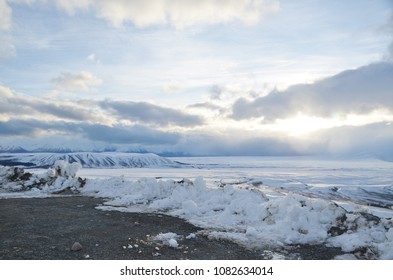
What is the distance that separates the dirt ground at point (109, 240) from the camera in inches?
348

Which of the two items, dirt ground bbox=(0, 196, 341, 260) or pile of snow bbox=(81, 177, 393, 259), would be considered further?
pile of snow bbox=(81, 177, 393, 259)

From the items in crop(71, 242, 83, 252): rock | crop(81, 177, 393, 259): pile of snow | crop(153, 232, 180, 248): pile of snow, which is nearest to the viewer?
crop(71, 242, 83, 252): rock

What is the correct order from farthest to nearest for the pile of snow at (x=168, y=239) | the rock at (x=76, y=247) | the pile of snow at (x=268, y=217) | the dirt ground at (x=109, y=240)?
the pile of snow at (x=268, y=217), the pile of snow at (x=168, y=239), the rock at (x=76, y=247), the dirt ground at (x=109, y=240)

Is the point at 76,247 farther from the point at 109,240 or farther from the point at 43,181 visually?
the point at 43,181

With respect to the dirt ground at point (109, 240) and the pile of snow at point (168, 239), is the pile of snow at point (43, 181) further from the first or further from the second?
the pile of snow at point (168, 239)

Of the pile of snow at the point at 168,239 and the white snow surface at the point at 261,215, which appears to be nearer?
the pile of snow at the point at 168,239

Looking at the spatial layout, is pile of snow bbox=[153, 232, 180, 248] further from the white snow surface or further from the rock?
the rock

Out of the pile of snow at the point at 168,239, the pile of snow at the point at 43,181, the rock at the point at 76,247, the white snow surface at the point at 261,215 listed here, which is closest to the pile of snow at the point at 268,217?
the white snow surface at the point at 261,215

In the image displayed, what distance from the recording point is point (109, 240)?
33.4 ft

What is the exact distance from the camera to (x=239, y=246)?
1008 cm

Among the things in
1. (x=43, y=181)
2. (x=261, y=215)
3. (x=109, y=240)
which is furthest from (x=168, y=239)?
(x=43, y=181)

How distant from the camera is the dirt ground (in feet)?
29.0

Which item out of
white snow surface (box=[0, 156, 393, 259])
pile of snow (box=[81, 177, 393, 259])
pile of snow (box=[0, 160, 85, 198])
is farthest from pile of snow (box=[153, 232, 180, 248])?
pile of snow (box=[0, 160, 85, 198])

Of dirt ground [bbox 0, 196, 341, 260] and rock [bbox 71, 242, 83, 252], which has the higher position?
rock [bbox 71, 242, 83, 252]
